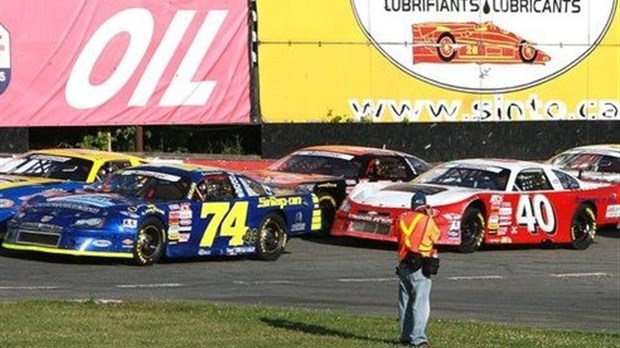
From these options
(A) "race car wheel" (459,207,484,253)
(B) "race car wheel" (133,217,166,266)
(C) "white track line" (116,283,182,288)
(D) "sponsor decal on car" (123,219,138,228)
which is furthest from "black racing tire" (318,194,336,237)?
(C) "white track line" (116,283,182,288)

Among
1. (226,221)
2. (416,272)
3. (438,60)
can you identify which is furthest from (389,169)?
(416,272)

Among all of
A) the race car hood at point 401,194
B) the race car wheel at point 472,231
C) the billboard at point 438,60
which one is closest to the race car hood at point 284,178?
the race car hood at point 401,194

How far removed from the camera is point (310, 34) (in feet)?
102

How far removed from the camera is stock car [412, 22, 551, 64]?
3250 cm

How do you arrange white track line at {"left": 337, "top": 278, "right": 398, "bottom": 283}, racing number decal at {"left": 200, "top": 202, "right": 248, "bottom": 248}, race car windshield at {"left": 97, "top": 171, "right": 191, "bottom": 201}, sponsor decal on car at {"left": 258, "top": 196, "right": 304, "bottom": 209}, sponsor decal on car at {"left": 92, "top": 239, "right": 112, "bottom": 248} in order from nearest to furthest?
sponsor decal on car at {"left": 92, "top": 239, "right": 112, "bottom": 248}, white track line at {"left": 337, "top": 278, "right": 398, "bottom": 283}, race car windshield at {"left": 97, "top": 171, "right": 191, "bottom": 201}, racing number decal at {"left": 200, "top": 202, "right": 248, "bottom": 248}, sponsor decal on car at {"left": 258, "top": 196, "right": 304, "bottom": 209}

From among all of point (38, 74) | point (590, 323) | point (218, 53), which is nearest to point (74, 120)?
point (38, 74)

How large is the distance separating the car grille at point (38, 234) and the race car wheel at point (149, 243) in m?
0.94

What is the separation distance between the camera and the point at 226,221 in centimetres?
2066

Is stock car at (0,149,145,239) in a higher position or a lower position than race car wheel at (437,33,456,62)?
lower

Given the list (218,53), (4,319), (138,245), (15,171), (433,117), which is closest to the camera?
(4,319)

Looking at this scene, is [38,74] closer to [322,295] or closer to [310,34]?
[310,34]

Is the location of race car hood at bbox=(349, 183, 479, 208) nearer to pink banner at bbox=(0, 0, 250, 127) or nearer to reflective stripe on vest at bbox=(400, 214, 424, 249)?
pink banner at bbox=(0, 0, 250, 127)

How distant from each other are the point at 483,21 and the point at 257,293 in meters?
16.7

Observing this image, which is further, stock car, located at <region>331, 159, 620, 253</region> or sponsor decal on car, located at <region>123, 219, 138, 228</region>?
stock car, located at <region>331, 159, 620, 253</region>
